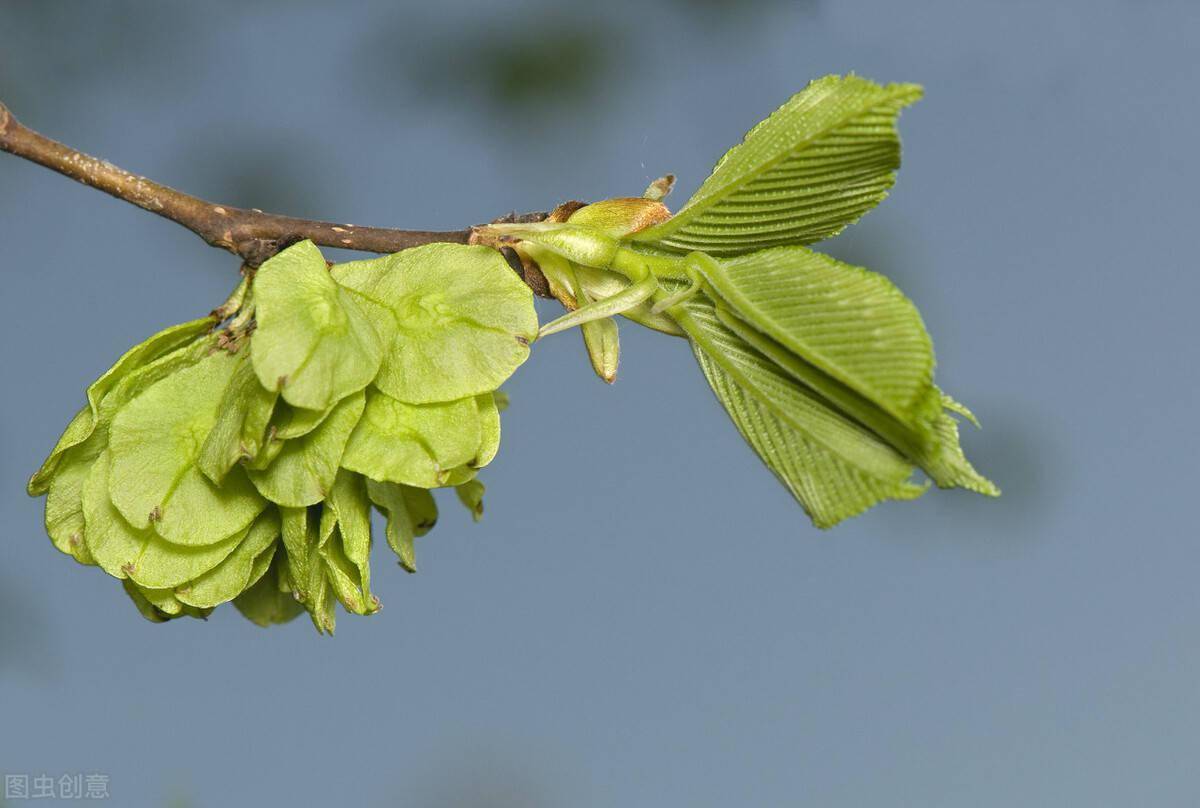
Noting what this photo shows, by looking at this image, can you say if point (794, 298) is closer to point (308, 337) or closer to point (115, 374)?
point (308, 337)

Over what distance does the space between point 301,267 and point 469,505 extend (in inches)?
6.0

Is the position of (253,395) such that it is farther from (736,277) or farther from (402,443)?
(736,277)

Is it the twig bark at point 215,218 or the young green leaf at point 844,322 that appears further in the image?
the twig bark at point 215,218

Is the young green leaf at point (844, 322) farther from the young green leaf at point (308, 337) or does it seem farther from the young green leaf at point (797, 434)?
the young green leaf at point (308, 337)

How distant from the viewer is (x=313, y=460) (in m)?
0.45

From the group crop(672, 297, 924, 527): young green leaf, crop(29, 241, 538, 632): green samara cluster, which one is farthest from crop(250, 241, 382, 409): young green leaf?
crop(672, 297, 924, 527): young green leaf

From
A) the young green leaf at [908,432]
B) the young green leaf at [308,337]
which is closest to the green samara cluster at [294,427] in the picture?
the young green leaf at [308,337]

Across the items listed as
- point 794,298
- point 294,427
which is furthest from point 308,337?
point 794,298

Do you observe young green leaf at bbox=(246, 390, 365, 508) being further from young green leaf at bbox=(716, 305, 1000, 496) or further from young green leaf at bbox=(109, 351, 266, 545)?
young green leaf at bbox=(716, 305, 1000, 496)

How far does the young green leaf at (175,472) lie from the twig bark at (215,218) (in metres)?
0.05

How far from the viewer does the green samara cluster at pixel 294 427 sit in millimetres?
447

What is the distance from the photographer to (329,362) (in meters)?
0.44

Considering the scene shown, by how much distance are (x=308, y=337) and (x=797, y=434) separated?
18cm

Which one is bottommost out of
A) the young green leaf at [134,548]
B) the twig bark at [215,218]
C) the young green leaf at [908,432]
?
the young green leaf at [908,432]
